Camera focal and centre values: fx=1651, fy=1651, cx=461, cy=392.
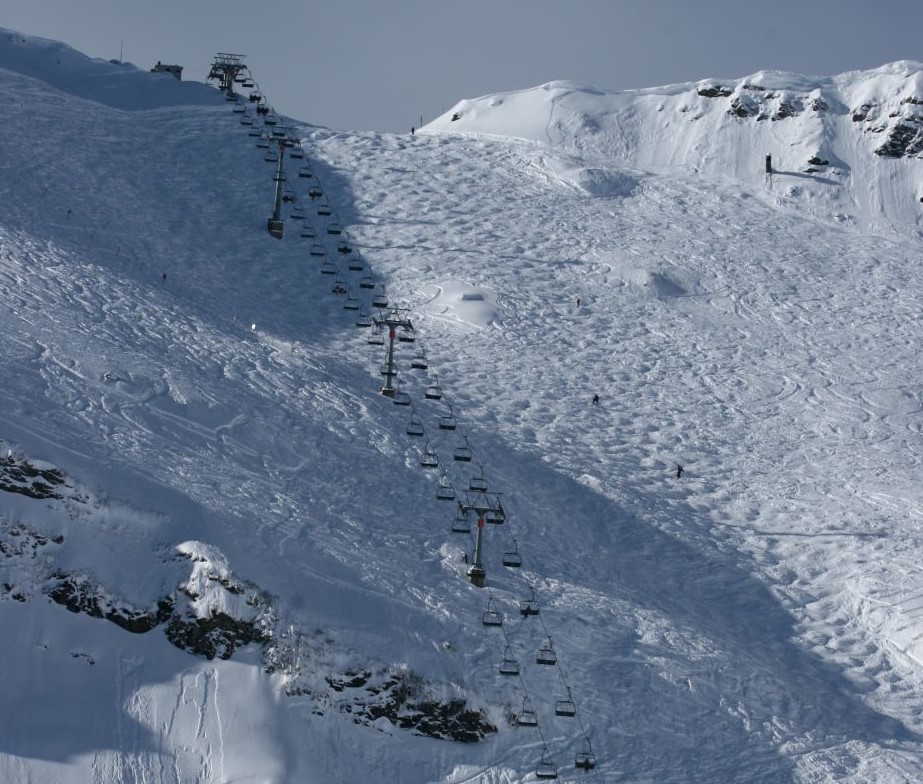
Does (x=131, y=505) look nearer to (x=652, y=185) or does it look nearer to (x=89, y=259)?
(x=89, y=259)

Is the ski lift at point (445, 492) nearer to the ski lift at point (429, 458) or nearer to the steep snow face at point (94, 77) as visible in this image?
the ski lift at point (429, 458)

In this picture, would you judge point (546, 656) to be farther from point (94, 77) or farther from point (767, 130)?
point (94, 77)

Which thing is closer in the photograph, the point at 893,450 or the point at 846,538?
the point at 846,538

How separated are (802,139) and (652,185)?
Result: 26.2ft

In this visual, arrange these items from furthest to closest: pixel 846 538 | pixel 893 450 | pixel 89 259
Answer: pixel 89 259 < pixel 893 450 < pixel 846 538

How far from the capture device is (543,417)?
147 ft

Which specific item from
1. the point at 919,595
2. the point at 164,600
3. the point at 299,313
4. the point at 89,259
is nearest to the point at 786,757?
the point at 919,595

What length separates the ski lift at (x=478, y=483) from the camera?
127ft

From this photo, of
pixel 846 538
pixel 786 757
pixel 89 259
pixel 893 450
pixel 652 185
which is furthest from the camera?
pixel 652 185

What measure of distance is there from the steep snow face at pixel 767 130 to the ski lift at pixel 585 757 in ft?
105

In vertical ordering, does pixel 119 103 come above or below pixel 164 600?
above

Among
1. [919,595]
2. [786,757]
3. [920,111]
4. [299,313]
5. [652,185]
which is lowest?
[786,757]

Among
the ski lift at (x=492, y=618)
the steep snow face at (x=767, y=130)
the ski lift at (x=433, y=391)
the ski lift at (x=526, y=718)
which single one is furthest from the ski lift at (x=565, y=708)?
the steep snow face at (x=767, y=130)

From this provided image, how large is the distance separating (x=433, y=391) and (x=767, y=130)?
27.7 m
